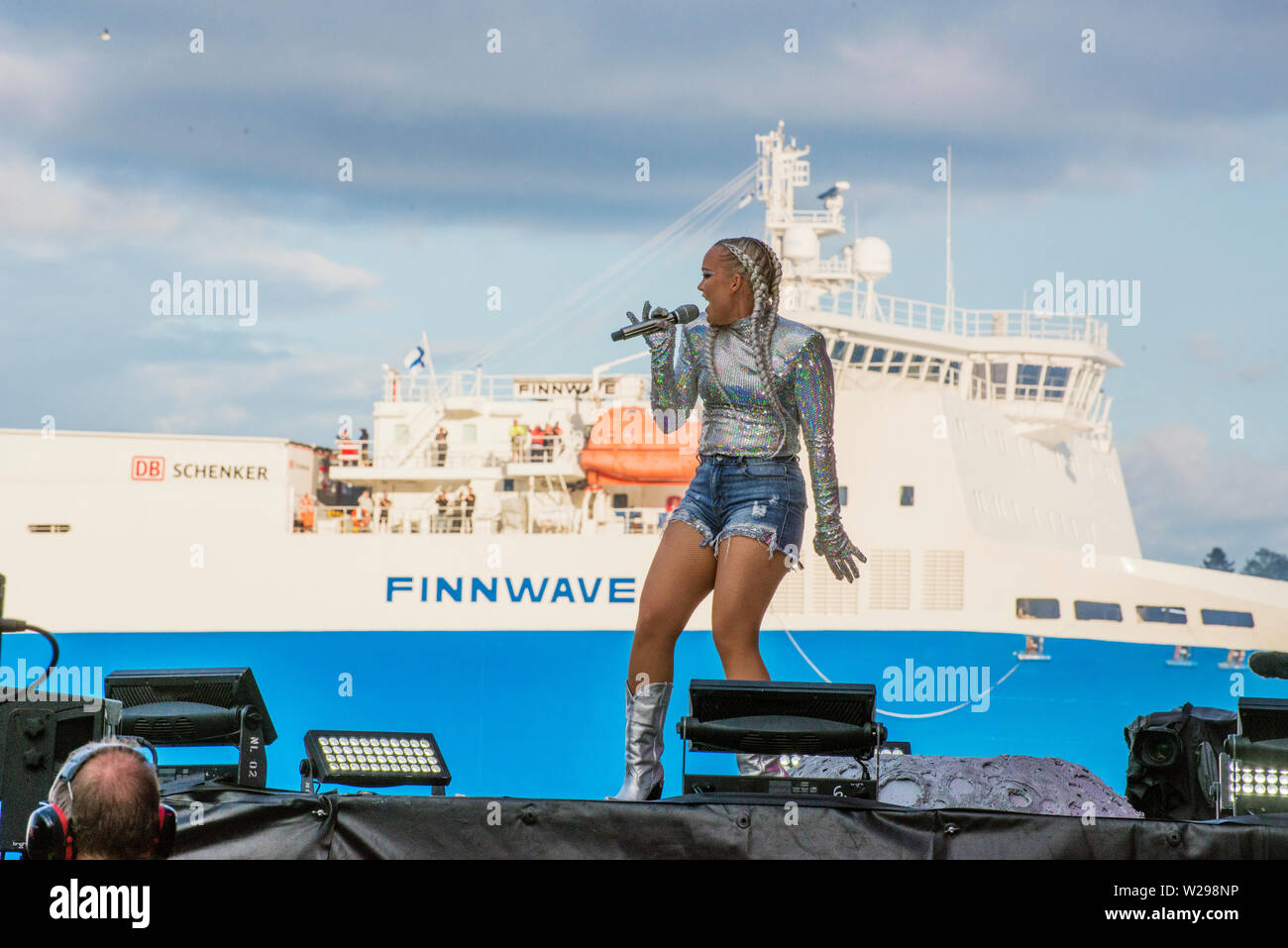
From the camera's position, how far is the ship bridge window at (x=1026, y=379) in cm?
2423

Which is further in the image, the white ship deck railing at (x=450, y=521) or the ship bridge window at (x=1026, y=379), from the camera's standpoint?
the ship bridge window at (x=1026, y=379)

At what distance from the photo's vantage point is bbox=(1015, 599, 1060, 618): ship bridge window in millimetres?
22031

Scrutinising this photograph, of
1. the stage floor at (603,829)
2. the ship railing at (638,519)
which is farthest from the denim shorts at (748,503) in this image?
the ship railing at (638,519)

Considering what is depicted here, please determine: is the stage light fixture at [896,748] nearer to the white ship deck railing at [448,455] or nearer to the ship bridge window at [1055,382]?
the white ship deck railing at [448,455]

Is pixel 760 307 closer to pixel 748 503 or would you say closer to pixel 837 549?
pixel 748 503

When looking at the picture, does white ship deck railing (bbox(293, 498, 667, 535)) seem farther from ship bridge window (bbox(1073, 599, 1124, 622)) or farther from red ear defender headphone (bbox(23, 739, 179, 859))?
red ear defender headphone (bbox(23, 739, 179, 859))

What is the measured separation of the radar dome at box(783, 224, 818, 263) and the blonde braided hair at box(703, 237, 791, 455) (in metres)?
21.5

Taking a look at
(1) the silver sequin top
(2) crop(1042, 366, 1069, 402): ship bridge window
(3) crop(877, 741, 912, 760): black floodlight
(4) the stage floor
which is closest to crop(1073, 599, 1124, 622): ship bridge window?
(2) crop(1042, 366, 1069, 402): ship bridge window

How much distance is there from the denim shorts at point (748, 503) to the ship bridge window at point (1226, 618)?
20421 mm
